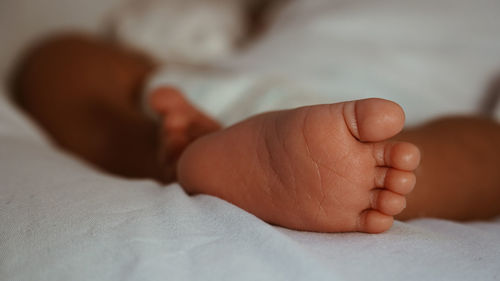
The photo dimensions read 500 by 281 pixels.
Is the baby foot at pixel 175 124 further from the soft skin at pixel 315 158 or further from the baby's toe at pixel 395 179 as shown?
the baby's toe at pixel 395 179

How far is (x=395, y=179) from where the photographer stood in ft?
1.41

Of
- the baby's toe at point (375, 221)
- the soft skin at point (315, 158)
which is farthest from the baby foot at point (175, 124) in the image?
the baby's toe at point (375, 221)

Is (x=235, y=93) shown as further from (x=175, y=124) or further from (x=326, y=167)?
(x=326, y=167)

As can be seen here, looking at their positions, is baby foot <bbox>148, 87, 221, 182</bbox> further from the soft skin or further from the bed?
the bed

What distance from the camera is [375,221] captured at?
44cm

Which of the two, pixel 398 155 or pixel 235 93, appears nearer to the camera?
pixel 398 155

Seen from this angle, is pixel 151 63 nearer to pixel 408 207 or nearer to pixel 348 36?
pixel 348 36

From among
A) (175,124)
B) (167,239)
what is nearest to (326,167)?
(167,239)

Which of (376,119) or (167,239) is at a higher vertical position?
(376,119)

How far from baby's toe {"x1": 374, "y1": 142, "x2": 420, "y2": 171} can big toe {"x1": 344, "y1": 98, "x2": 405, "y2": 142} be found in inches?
0.6

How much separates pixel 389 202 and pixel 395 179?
0.9 inches

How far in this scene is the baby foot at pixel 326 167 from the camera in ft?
1.40

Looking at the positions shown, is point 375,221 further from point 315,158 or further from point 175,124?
point 175,124

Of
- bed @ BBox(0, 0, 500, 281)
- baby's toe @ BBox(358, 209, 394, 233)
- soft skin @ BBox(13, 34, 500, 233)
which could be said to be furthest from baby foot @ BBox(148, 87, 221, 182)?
baby's toe @ BBox(358, 209, 394, 233)
